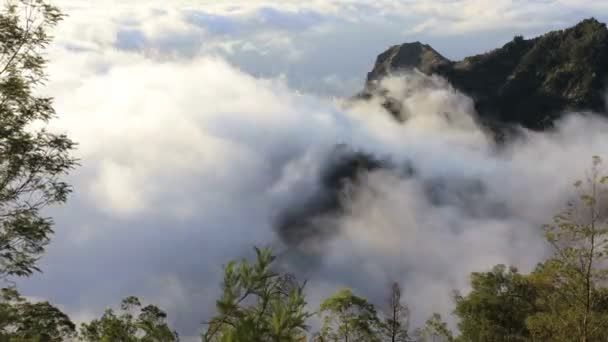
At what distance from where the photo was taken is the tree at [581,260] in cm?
2209

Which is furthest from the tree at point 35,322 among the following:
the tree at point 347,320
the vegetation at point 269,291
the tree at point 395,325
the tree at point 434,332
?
the tree at point 434,332

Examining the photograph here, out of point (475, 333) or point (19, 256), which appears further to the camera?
point (475, 333)

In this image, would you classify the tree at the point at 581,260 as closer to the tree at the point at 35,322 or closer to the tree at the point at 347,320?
the tree at the point at 347,320

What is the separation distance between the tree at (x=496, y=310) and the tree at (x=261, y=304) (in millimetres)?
31754

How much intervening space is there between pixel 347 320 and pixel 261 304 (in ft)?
90.3

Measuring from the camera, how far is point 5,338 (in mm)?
20641

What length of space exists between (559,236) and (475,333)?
768 inches

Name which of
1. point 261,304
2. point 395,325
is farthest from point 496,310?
point 261,304

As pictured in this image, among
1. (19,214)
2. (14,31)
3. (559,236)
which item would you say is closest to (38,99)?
(14,31)

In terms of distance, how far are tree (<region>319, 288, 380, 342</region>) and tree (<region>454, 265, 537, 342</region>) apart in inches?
303

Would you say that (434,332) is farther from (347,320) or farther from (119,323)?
(119,323)

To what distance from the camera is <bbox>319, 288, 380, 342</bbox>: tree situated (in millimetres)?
37000

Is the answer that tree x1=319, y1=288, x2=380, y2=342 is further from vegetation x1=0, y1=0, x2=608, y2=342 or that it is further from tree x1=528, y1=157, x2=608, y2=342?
tree x1=528, y1=157, x2=608, y2=342

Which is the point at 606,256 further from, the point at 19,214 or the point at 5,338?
the point at 5,338
